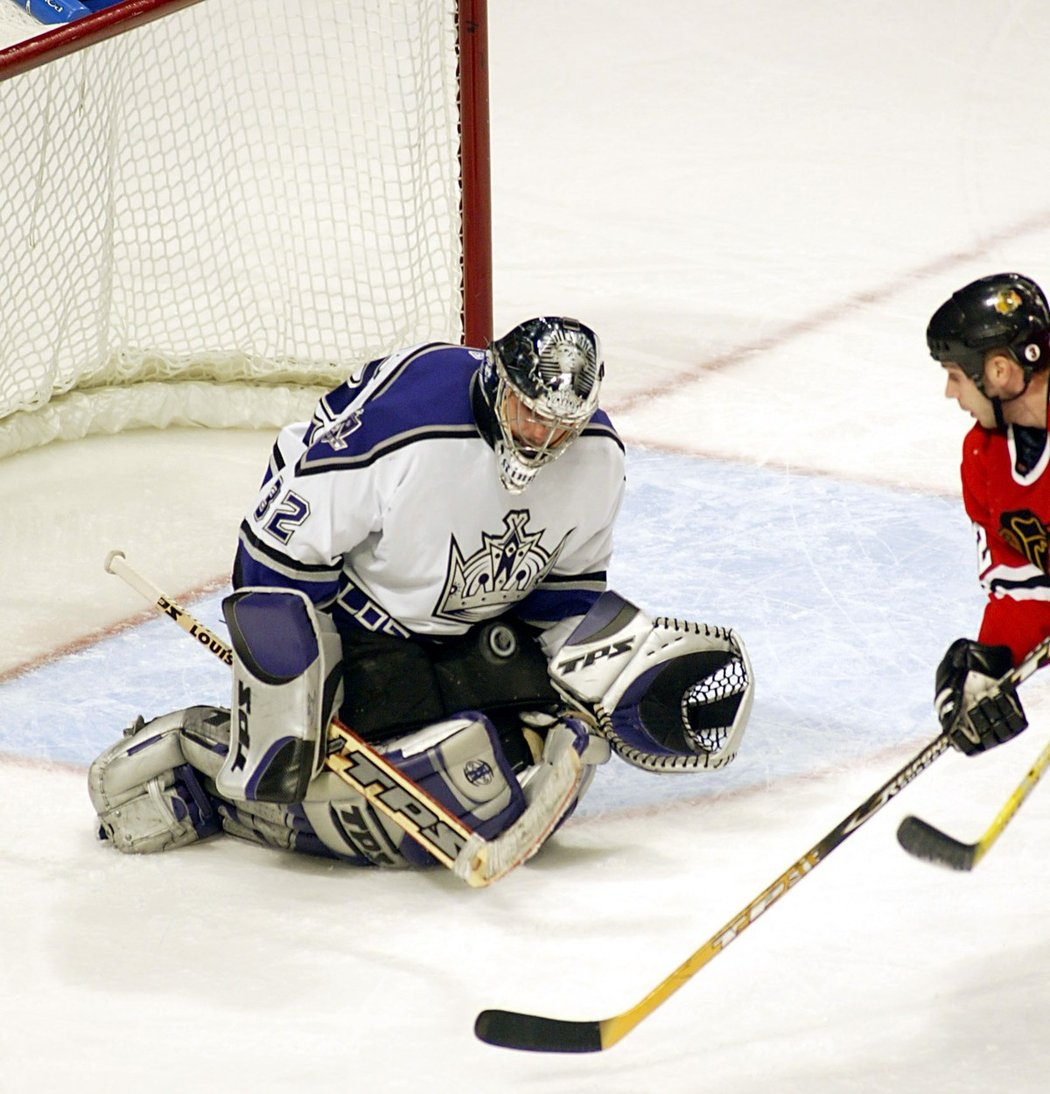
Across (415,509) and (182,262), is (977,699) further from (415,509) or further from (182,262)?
(182,262)

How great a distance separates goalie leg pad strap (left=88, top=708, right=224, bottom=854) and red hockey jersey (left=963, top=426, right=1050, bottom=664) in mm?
1086

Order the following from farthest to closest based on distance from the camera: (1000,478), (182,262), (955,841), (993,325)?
(182,262)
(955,841)
(1000,478)
(993,325)

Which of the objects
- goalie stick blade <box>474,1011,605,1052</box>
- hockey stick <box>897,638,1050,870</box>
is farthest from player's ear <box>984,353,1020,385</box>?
goalie stick blade <box>474,1011,605,1052</box>

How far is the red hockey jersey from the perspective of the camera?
95.2 inches

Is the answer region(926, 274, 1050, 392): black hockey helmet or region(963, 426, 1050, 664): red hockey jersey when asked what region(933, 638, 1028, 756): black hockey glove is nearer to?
region(963, 426, 1050, 664): red hockey jersey

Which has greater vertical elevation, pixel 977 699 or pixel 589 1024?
pixel 977 699

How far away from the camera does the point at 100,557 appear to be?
3.95m

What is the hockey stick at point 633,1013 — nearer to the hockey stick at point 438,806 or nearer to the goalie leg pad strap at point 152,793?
the hockey stick at point 438,806

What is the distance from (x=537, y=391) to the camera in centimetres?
254

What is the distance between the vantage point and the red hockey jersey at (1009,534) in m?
2.42

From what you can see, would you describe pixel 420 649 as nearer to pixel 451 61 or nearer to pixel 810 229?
A: pixel 451 61

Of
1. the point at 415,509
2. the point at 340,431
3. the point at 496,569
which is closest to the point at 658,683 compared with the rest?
the point at 496,569

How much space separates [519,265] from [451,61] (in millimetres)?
1460

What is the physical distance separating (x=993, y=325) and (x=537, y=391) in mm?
569
